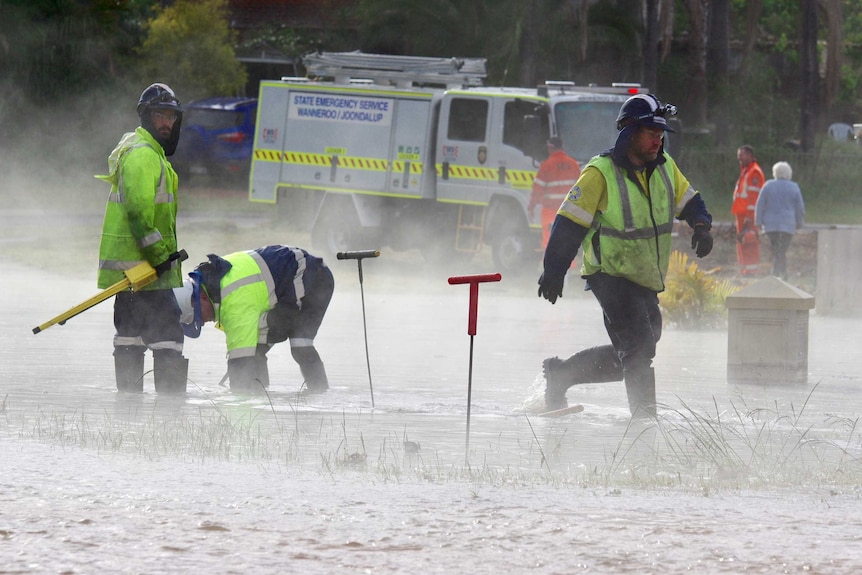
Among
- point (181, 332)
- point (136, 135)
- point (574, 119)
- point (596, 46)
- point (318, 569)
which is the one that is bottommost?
point (318, 569)

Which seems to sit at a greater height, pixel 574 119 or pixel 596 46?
pixel 596 46

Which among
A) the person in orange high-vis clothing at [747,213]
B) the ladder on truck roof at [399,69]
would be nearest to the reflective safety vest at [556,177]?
the person in orange high-vis clothing at [747,213]

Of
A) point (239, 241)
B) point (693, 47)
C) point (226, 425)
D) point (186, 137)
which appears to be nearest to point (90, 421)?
point (226, 425)

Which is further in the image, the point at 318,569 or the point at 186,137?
the point at 186,137

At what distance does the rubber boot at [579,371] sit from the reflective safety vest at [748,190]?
12.6m

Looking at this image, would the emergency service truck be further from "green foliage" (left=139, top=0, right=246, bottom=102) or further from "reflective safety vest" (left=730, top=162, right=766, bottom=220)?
"green foliage" (left=139, top=0, right=246, bottom=102)

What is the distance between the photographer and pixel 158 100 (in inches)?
363

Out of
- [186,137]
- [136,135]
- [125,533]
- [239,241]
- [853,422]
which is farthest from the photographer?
[186,137]

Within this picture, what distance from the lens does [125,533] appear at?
18.0 ft

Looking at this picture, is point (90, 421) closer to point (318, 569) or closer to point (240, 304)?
point (240, 304)

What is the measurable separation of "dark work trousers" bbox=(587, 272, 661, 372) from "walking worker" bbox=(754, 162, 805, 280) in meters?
12.0

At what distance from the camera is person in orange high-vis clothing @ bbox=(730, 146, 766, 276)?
20.2 meters

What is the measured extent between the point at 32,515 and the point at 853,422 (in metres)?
4.73

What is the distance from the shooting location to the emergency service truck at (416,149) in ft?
67.4
